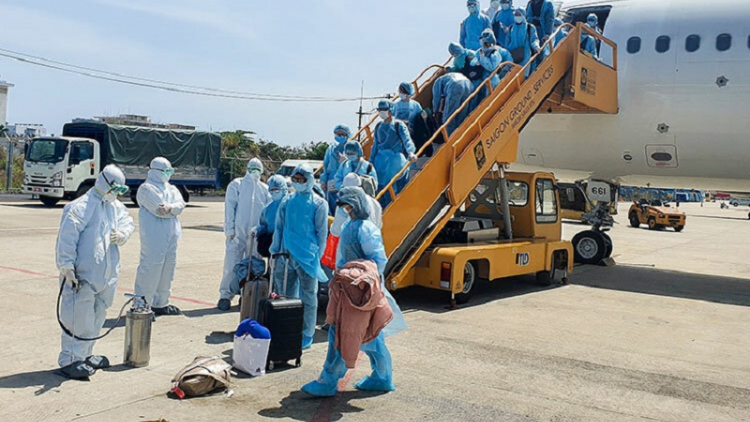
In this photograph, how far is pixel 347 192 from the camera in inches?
226

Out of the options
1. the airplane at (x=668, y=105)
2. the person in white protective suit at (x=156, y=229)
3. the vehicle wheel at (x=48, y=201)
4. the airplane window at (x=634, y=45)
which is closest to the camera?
the person in white protective suit at (x=156, y=229)

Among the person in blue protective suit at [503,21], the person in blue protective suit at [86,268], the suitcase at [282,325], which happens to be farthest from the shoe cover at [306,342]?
the person in blue protective suit at [503,21]

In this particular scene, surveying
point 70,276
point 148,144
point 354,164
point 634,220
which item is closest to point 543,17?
point 354,164

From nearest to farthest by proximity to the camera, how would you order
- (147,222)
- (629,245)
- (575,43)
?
(147,222) < (575,43) < (629,245)

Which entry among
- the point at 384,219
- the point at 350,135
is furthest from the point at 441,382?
the point at 350,135

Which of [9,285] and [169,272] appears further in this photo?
[9,285]

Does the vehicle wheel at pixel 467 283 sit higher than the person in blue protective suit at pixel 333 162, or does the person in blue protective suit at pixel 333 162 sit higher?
the person in blue protective suit at pixel 333 162

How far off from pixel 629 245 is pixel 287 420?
20.0 meters

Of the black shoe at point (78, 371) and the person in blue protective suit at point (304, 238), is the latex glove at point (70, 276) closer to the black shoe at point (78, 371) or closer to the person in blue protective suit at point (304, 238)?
the black shoe at point (78, 371)

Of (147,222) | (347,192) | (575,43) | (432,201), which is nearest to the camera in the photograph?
(347,192)

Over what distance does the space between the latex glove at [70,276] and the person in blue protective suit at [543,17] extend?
9.67 m

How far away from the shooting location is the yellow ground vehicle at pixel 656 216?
107 feet

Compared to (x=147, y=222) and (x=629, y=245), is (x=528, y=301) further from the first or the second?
(x=629, y=245)

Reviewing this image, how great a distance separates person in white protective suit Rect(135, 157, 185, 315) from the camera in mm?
8117
